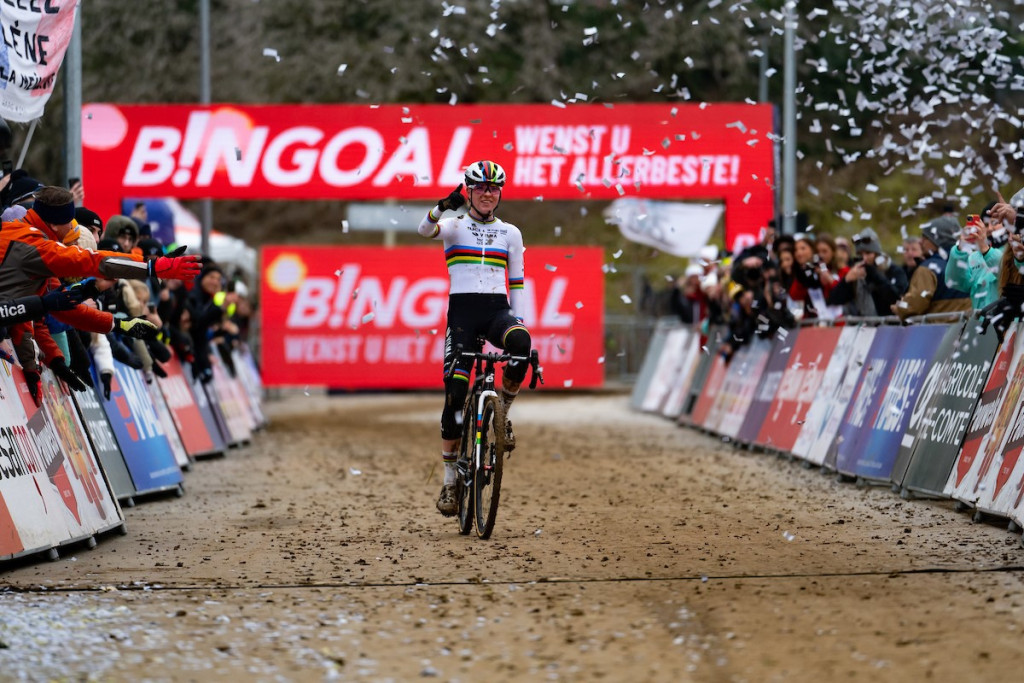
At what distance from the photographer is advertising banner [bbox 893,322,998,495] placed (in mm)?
11656

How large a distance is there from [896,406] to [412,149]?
10.9 meters

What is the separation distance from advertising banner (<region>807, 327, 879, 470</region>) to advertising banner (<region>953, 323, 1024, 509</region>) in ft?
11.4

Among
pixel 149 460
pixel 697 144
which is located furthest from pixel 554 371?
pixel 149 460

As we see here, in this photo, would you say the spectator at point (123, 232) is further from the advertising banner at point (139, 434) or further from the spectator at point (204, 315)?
the spectator at point (204, 315)

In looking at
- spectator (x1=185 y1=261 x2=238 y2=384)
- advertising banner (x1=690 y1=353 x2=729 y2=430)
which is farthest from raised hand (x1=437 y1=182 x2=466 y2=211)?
advertising banner (x1=690 y1=353 x2=729 y2=430)

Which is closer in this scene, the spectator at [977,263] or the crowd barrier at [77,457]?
the crowd barrier at [77,457]

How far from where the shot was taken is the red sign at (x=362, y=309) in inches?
1169

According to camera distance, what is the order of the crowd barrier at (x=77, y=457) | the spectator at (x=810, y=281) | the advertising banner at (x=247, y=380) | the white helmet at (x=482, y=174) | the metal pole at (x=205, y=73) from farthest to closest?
the metal pole at (x=205, y=73)
the advertising banner at (x=247, y=380)
the spectator at (x=810, y=281)
the white helmet at (x=482, y=174)
the crowd barrier at (x=77, y=457)

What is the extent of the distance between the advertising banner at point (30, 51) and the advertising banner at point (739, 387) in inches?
362

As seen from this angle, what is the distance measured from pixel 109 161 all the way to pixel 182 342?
6132mm

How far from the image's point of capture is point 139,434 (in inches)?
539

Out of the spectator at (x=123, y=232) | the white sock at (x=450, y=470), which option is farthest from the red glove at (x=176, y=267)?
the spectator at (x=123, y=232)

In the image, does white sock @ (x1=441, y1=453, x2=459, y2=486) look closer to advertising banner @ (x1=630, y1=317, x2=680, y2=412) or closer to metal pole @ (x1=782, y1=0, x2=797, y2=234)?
metal pole @ (x1=782, y1=0, x2=797, y2=234)

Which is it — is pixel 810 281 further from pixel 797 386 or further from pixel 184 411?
pixel 184 411
